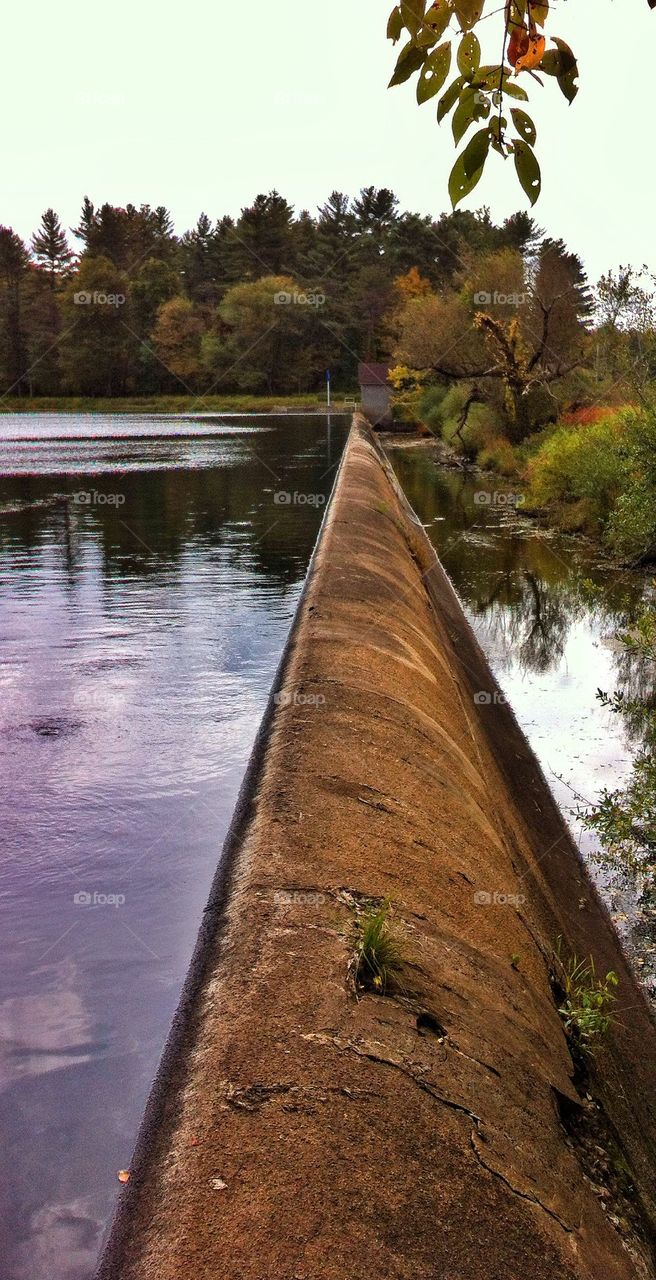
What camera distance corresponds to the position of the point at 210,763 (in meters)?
8.36

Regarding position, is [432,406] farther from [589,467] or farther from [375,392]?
[589,467]

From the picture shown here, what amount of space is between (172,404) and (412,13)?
96.5m

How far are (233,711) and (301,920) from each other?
6254 mm

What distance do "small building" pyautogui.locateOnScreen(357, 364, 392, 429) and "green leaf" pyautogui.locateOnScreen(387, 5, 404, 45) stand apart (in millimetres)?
58046

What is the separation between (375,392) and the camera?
61.6m

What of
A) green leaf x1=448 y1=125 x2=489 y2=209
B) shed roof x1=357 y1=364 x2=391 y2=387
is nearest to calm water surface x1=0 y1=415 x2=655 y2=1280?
green leaf x1=448 y1=125 x2=489 y2=209

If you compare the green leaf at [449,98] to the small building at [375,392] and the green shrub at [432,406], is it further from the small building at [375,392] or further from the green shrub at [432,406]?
the small building at [375,392]

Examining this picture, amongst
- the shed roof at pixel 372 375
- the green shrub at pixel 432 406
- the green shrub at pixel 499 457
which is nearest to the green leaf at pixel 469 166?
the green shrub at pixel 499 457

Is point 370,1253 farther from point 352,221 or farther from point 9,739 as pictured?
point 352,221

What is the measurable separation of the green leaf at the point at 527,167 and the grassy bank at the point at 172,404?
83974mm

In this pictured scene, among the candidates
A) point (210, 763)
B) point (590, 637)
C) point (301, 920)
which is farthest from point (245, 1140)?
point (590, 637)

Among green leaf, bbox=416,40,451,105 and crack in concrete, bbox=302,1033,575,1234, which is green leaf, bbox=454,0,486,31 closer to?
green leaf, bbox=416,40,451,105

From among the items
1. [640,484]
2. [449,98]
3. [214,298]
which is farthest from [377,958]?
[214,298]

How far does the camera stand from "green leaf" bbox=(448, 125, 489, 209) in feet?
6.47
